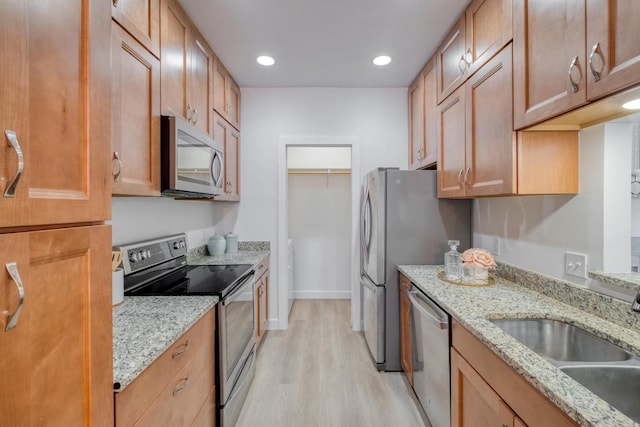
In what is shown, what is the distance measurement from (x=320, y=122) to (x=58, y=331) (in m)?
2.90

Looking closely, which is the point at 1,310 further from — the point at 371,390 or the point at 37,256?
the point at 371,390

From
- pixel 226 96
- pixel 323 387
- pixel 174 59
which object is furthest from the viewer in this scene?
pixel 226 96

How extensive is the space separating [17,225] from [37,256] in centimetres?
6

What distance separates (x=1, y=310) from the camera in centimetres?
47

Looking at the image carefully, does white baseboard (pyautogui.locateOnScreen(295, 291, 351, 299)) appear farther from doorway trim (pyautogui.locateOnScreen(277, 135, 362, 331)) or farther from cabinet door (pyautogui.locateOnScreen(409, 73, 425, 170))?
cabinet door (pyautogui.locateOnScreen(409, 73, 425, 170))

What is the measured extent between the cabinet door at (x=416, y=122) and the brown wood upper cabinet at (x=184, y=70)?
1790 millimetres

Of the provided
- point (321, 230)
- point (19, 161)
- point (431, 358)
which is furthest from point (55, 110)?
point (321, 230)

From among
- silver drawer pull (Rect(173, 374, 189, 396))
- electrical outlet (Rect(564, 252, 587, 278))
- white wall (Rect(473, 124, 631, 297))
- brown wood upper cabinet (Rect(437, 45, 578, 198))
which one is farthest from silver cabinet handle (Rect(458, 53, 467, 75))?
silver drawer pull (Rect(173, 374, 189, 396))

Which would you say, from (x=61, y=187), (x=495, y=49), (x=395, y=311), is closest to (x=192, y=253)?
(x=395, y=311)

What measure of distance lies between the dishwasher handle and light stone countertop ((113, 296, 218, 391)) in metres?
1.16

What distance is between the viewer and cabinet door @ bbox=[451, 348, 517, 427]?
107 cm

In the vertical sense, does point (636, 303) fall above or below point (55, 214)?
below

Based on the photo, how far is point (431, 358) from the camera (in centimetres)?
173

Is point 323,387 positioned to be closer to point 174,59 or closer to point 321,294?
point 321,294
